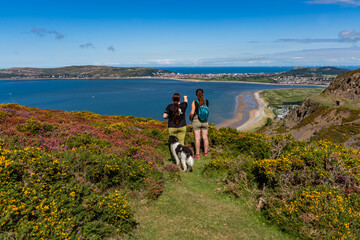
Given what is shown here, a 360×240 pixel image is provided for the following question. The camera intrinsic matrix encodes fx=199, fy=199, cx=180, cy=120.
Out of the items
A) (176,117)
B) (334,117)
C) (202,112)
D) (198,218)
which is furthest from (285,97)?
(198,218)

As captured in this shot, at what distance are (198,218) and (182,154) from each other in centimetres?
355

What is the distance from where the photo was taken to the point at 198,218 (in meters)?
5.86

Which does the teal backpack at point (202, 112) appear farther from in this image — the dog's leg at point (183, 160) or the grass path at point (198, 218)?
the grass path at point (198, 218)

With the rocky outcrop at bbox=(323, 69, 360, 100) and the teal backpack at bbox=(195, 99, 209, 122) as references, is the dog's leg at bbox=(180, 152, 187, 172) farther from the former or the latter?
the rocky outcrop at bbox=(323, 69, 360, 100)

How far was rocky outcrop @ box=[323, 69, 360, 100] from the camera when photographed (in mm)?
36656

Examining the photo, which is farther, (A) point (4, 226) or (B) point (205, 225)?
(B) point (205, 225)

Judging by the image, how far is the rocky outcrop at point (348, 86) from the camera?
3666 centimetres

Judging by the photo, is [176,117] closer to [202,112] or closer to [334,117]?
[202,112]

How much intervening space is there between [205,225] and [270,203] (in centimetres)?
221

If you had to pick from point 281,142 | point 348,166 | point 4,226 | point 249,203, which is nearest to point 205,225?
point 249,203

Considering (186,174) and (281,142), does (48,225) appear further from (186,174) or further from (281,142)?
(281,142)

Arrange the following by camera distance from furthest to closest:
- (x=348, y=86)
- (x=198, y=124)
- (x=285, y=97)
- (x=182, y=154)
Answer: (x=285, y=97), (x=348, y=86), (x=198, y=124), (x=182, y=154)

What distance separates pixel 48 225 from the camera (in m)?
4.00

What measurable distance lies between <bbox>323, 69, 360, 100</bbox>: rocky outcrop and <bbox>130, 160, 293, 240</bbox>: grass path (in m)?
41.6
